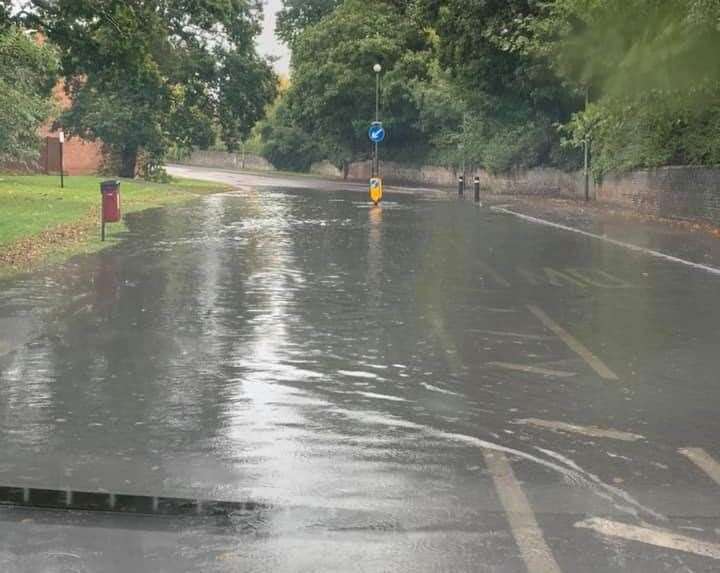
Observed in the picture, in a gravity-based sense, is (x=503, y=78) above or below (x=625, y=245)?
above

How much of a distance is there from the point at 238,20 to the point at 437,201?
20.3 m

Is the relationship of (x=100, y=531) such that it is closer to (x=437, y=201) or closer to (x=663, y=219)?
(x=663, y=219)

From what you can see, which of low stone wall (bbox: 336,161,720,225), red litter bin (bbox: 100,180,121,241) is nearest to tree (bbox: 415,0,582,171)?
low stone wall (bbox: 336,161,720,225)

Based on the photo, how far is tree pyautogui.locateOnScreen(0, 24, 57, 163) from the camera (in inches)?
1107

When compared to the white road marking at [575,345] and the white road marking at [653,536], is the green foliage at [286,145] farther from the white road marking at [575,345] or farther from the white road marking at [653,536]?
the white road marking at [653,536]

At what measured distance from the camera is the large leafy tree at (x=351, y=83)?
187 feet

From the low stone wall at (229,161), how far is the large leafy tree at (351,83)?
28573 millimetres

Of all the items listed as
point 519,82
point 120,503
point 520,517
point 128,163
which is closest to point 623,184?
point 519,82

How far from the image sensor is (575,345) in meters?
9.05

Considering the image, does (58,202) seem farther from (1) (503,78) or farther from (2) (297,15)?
(2) (297,15)

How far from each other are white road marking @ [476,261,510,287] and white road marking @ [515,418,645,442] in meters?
6.97

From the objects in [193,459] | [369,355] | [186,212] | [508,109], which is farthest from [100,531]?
[508,109]

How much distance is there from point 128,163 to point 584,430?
176 ft

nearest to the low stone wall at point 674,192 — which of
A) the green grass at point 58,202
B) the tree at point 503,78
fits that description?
the tree at point 503,78
